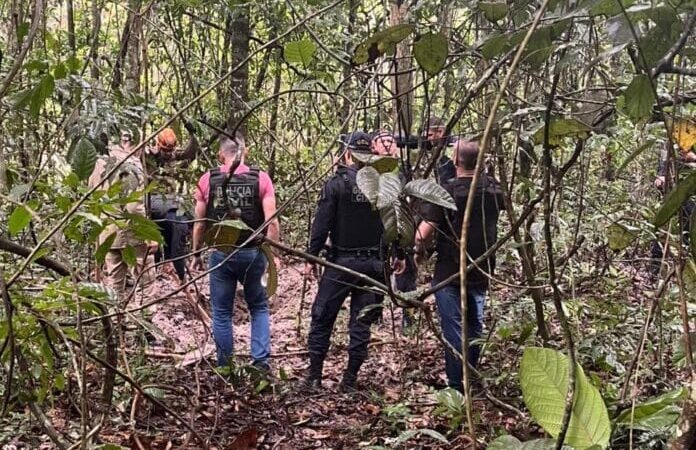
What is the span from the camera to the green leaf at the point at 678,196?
1188mm

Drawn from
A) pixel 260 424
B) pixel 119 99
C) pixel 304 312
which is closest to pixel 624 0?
pixel 119 99

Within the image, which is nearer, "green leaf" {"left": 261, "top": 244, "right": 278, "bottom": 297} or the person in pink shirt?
"green leaf" {"left": 261, "top": 244, "right": 278, "bottom": 297}

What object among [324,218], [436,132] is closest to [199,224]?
[324,218]

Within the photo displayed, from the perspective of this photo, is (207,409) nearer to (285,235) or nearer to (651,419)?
(651,419)

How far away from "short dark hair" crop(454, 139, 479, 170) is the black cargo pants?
0.97m

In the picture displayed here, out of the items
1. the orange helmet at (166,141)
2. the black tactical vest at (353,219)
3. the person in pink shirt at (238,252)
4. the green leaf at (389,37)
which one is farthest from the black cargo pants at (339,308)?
the green leaf at (389,37)

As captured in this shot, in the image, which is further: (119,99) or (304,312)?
(304,312)

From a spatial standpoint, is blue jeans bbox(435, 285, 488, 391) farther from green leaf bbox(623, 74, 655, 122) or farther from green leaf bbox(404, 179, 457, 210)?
green leaf bbox(623, 74, 655, 122)

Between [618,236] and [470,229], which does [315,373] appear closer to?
[470,229]

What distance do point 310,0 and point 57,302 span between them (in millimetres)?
1573

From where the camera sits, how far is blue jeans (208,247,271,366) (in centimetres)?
470

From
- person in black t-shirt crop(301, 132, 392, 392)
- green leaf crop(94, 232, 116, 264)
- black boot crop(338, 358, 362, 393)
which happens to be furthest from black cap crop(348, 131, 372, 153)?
green leaf crop(94, 232, 116, 264)

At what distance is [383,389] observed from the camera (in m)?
4.73

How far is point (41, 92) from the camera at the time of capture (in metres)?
1.87
